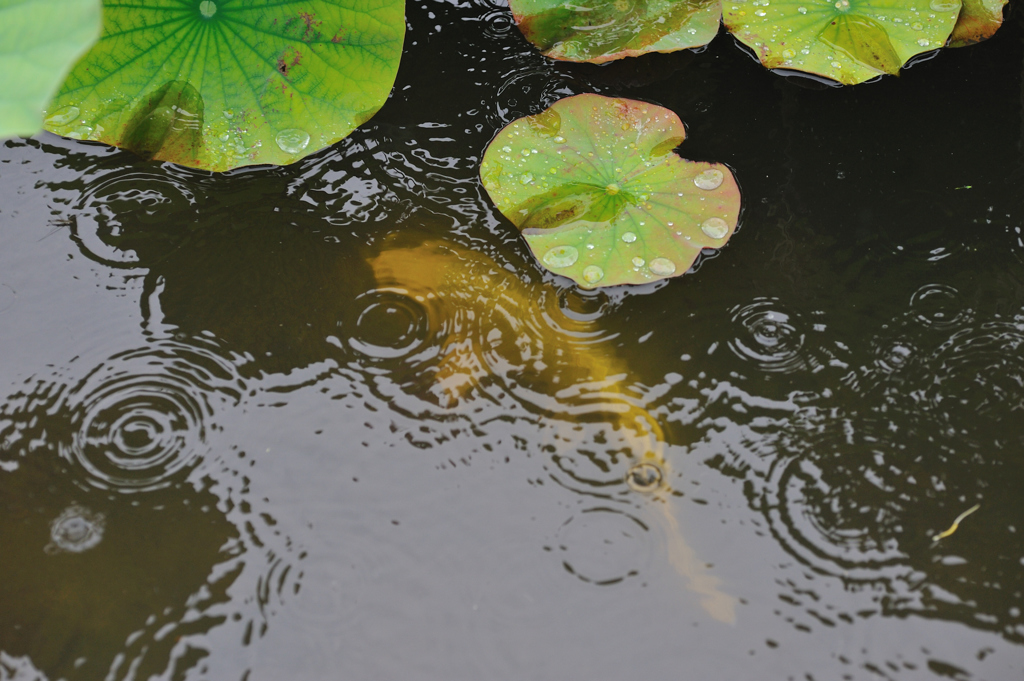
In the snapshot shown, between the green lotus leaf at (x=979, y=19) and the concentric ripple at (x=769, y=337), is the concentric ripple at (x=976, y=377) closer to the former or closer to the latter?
the concentric ripple at (x=769, y=337)

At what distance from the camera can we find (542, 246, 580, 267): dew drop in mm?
1560

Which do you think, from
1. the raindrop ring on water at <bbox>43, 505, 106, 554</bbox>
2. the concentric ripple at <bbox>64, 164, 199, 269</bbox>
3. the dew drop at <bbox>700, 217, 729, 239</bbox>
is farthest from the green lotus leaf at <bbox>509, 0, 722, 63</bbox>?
the raindrop ring on water at <bbox>43, 505, 106, 554</bbox>

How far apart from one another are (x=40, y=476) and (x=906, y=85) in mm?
2160

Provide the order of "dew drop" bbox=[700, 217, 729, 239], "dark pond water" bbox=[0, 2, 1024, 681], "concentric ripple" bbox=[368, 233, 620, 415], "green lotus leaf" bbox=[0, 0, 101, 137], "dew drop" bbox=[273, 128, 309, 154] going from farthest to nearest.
Result: "dew drop" bbox=[273, 128, 309, 154]
"dew drop" bbox=[700, 217, 729, 239]
"concentric ripple" bbox=[368, 233, 620, 415]
"dark pond water" bbox=[0, 2, 1024, 681]
"green lotus leaf" bbox=[0, 0, 101, 137]

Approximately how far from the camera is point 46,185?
67.0 inches

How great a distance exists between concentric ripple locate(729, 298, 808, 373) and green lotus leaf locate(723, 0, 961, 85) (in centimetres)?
67

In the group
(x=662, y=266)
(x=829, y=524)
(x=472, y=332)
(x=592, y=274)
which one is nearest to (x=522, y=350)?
(x=472, y=332)

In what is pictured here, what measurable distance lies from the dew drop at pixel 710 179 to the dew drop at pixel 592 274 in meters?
0.33

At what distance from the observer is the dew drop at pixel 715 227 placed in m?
1.60

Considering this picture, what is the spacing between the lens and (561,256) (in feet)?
5.15

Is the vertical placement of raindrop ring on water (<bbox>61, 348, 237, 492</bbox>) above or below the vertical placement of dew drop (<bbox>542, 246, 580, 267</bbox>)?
below

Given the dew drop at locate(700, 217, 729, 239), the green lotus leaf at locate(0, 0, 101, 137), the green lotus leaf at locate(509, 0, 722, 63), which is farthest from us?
the green lotus leaf at locate(509, 0, 722, 63)

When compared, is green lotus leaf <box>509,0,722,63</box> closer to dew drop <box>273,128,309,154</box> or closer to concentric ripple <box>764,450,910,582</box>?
dew drop <box>273,128,309,154</box>

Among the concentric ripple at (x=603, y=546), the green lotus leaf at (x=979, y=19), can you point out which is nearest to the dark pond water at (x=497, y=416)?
the concentric ripple at (x=603, y=546)
